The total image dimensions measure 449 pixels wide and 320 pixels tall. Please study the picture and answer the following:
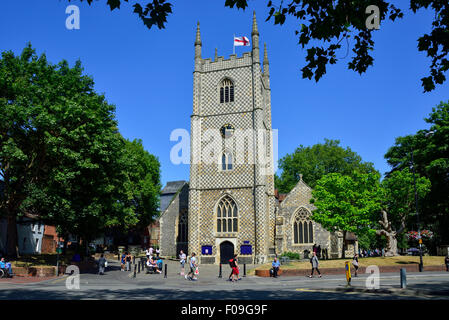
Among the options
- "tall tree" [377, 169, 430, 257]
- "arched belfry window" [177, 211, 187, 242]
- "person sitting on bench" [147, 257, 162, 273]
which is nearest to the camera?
"person sitting on bench" [147, 257, 162, 273]

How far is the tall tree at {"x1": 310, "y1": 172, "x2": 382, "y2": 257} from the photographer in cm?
3070

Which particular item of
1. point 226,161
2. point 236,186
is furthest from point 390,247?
point 226,161

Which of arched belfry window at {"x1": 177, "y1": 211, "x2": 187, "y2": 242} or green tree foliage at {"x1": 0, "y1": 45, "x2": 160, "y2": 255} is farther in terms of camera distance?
arched belfry window at {"x1": 177, "y1": 211, "x2": 187, "y2": 242}

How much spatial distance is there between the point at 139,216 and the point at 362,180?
2803cm

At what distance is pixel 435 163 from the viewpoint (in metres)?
33.7

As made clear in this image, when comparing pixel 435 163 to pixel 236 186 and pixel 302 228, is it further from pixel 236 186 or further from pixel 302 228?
pixel 236 186

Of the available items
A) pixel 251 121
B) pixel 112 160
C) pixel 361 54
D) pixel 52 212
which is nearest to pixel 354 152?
pixel 251 121

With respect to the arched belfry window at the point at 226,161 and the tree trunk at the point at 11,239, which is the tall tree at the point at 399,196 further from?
the tree trunk at the point at 11,239

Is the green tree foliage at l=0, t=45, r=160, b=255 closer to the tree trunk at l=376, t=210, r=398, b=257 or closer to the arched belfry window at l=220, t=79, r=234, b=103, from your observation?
the arched belfry window at l=220, t=79, r=234, b=103

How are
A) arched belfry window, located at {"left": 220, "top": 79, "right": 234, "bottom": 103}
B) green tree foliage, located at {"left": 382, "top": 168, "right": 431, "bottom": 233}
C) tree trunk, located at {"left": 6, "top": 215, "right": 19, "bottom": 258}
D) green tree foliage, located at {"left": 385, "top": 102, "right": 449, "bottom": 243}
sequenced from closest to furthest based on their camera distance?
tree trunk, located at {"left": 6, "top": 215, "right": 19, "bottom": 258} < green tree foliage, located at {"left": 382, "top": 168, "right": 431, "bottom": 233} < green tree foliage, located at {"left": 385, "top": 102, "right": 449, "bottom": 243} < arched belfry window, located at {"left": 220, "top": 79, "right": 234, "bottom": 103}

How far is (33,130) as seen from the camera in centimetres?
2173

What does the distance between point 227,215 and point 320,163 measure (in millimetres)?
24111

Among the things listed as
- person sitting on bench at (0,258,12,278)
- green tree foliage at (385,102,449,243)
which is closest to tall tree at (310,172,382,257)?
green tree foliage at (385,102,449,243)

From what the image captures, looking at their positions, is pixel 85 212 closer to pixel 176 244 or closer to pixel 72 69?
pixel 72 69
